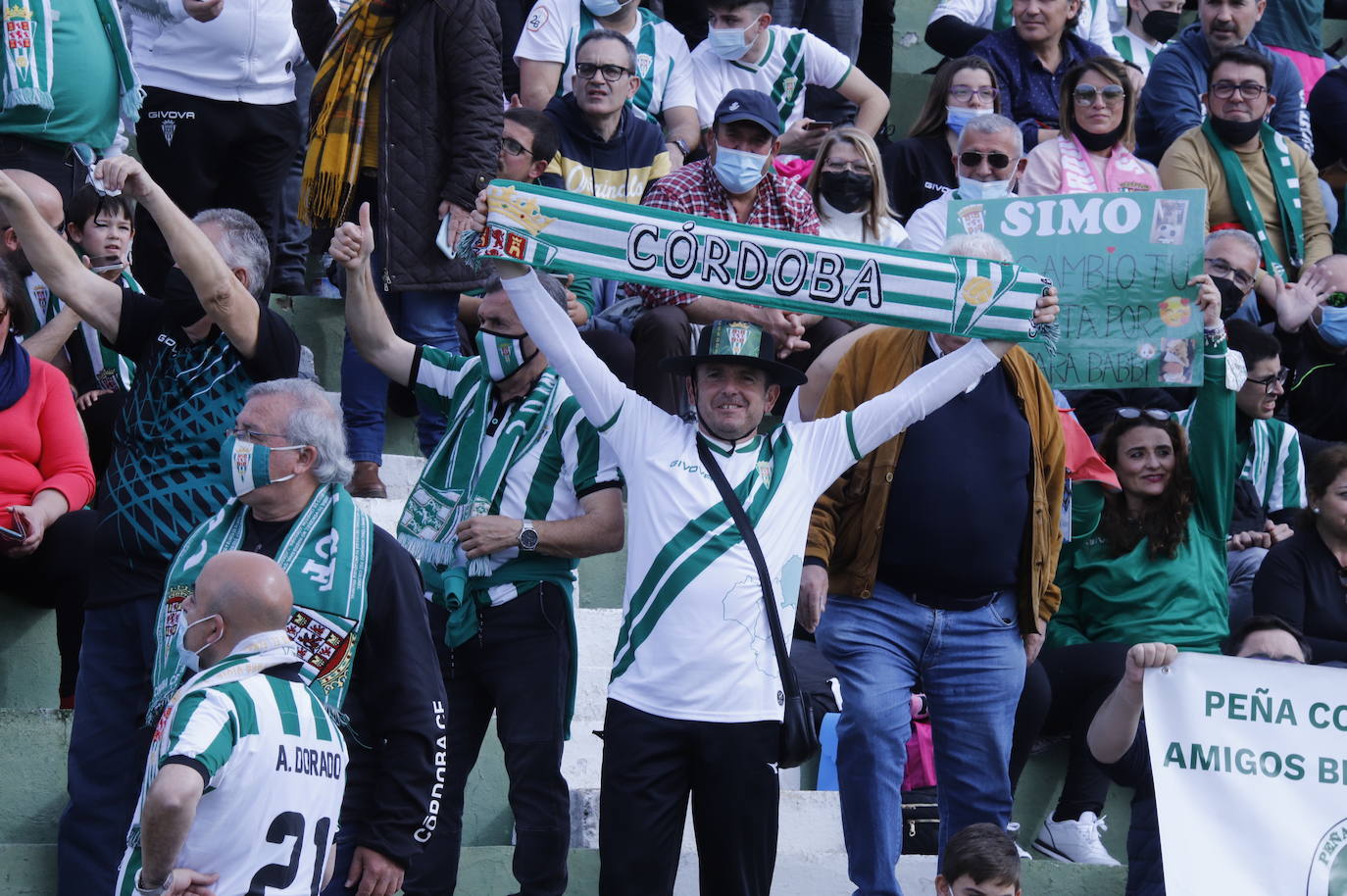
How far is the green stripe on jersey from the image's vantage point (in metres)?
4.00

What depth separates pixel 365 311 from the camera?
5809mm

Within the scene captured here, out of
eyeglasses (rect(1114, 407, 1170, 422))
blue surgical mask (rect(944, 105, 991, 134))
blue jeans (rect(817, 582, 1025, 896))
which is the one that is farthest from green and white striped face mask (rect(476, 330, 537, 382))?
blue surgical mask (rect(944, 105, 991, 134))

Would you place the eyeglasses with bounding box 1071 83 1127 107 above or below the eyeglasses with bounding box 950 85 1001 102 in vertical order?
above

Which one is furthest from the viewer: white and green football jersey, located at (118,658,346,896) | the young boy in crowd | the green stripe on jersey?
the young boy in crowd

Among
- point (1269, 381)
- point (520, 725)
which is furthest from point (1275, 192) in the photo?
point (520, 725)

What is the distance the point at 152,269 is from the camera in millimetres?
7777

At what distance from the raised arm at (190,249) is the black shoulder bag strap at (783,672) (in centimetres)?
132

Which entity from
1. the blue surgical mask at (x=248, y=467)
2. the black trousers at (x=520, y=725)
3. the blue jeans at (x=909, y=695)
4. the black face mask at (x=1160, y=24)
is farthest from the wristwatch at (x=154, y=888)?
the black face mask at (x=1160, y=24)

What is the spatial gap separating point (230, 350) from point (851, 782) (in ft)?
6.60

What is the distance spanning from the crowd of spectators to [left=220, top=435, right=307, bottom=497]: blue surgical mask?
0.01 meters

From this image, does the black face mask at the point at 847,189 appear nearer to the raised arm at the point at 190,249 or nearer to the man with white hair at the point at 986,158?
the man with white hair at the point at 986,158

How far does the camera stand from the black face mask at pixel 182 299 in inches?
204

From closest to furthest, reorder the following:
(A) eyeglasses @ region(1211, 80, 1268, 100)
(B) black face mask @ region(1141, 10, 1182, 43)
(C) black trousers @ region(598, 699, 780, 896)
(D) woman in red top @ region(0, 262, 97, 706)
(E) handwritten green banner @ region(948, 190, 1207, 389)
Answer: (C) black trousers @ region(598, 699, 780, 896) → (D) woman in red top @ region(0, 262, 97, 706) → (E) handwritten green banner @ region(948, 190, 1207, 389) → (A) eyeglasses @ region(1211, 80, 1268, 100) → (B) black face mask @ region(1141, 10, 1182, 43)

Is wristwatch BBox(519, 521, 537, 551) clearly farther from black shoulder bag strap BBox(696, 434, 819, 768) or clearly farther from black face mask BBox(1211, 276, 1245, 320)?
black face mask BBox(1211, 276, 1245, 320)
